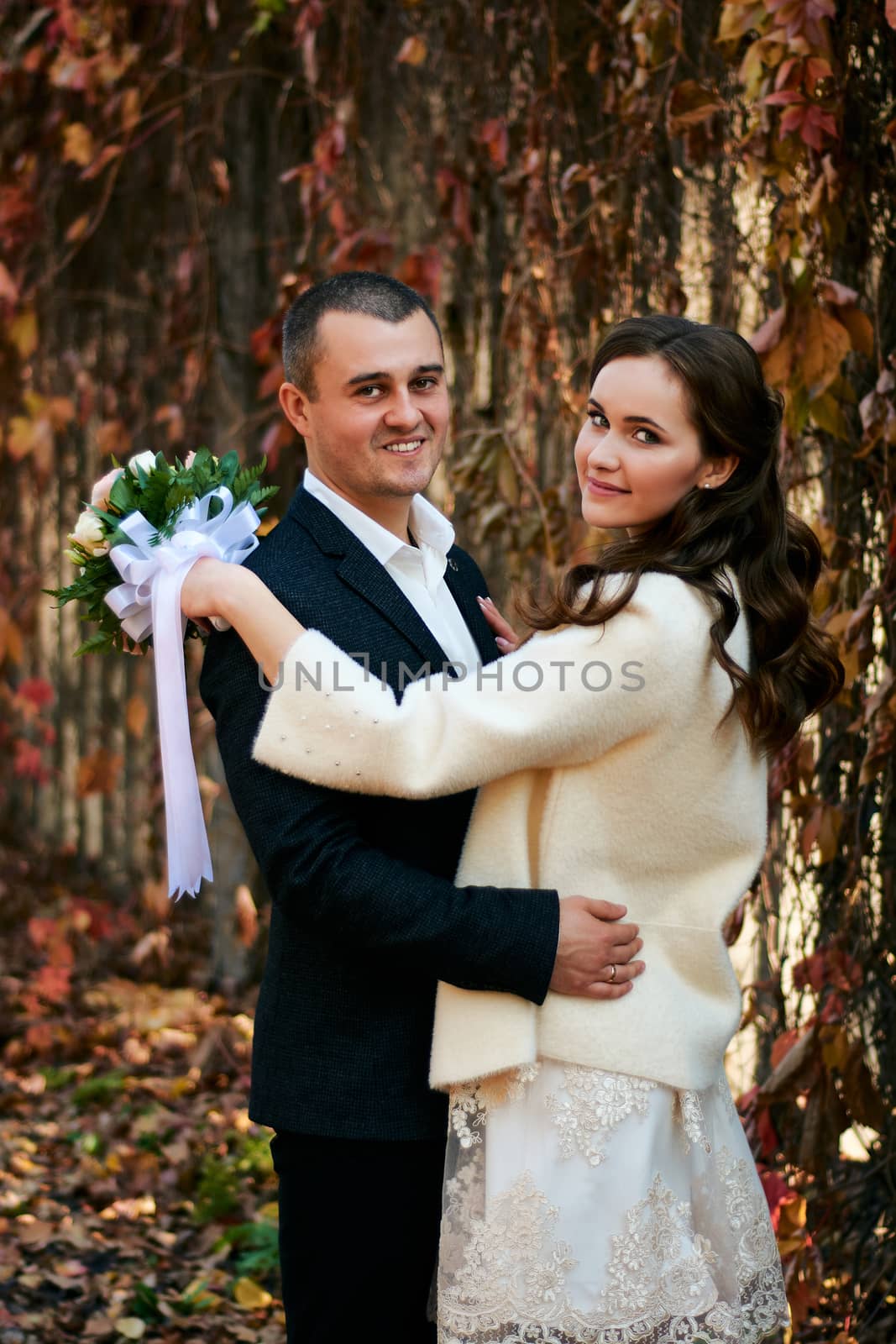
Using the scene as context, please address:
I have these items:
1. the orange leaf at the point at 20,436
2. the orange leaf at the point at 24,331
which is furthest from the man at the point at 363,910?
the orange leaf at the point at 20,436

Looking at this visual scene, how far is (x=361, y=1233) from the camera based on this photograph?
179cm

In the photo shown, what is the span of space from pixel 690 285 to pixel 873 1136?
1.91m

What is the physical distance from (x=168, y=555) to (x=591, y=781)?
0.61 m

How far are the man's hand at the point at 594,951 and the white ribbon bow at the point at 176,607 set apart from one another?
522 millimetres

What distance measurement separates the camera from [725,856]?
1786mm

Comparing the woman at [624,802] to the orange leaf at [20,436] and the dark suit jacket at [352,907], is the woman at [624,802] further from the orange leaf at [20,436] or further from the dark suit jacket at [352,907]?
the orange leaf at [20,436]

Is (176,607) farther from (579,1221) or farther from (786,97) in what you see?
(786,97)

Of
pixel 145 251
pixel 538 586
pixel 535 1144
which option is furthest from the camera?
pixel 145 251

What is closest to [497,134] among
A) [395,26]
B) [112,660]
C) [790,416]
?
[395,26]

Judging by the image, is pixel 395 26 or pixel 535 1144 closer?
pixel 535 1144

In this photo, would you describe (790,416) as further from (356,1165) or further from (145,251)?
(145,251)

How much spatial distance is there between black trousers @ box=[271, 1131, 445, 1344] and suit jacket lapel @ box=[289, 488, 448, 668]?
66 centimetres

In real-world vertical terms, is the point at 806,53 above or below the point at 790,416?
above

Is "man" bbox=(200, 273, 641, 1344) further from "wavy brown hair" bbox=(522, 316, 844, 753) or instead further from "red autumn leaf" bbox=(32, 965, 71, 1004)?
"red autumn leaf" bbox=(32, 965, 71, 1004)
